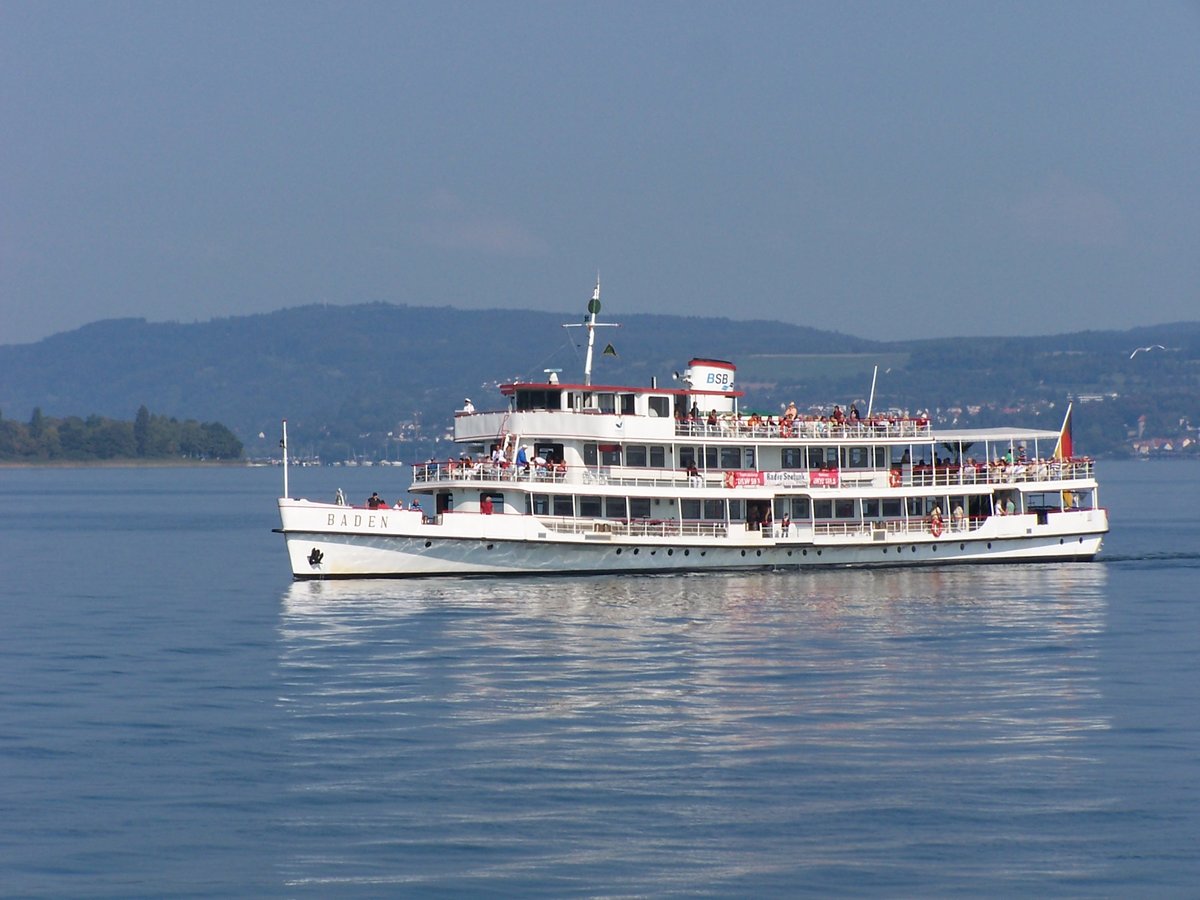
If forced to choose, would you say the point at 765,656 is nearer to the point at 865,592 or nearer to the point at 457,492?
the point at 865,592

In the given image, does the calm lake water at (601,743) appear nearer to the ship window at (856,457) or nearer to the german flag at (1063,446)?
the ship window at (856,457)

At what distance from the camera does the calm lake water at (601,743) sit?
1928cm

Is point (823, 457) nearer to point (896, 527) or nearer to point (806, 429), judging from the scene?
point (806, 429)

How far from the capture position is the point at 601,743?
25.1 metres

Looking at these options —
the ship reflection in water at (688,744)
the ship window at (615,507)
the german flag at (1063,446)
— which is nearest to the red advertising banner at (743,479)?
the ship window at (615,507)

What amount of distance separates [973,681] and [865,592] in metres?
15.4

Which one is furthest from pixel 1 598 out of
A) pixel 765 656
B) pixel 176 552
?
pixel 765 656

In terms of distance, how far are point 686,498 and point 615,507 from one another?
2126mm

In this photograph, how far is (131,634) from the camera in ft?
127

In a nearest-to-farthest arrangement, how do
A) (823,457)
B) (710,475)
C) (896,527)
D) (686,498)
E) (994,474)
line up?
(686,498), (710,475), (896,527), (823,457), (994,474)

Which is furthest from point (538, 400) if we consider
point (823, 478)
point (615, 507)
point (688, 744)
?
point (688, 744)

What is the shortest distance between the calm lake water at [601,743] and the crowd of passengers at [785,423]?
6.91 metres

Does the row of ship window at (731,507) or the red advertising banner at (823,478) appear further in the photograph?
the red advertising banner at (823,478)

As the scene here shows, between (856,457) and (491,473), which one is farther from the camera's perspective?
(856,457)
